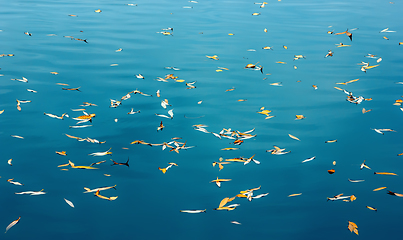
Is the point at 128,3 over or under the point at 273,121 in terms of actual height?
over

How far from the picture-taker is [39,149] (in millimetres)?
4129

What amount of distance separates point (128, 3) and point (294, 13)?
621 cm

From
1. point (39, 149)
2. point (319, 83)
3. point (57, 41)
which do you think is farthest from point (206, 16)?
point (39, 149)

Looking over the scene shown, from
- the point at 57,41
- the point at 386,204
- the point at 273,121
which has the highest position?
the point at 57,41

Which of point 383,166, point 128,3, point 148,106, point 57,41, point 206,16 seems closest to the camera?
point 383,166

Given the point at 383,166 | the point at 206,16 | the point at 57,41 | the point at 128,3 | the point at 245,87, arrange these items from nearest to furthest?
the point at 383,166 → the point at 245,87 → the point at 57,41 → the point at 206,16 → the point at 128,3

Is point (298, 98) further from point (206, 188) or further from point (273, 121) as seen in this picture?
point (206, 188)

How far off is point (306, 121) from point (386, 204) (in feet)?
5.70

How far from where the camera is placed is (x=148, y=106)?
5195 mm

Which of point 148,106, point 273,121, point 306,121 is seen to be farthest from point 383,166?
point 148,106

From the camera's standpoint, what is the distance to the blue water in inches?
127

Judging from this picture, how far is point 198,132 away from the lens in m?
4.54

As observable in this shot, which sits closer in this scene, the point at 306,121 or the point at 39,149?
the point at 39,149

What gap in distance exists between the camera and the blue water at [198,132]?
10.6 feet
